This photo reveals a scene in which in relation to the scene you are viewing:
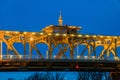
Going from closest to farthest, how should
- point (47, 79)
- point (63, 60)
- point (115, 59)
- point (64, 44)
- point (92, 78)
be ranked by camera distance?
point (63, 60), point (115, 59), point (64, 44), point (92, 78), point (47, 79)

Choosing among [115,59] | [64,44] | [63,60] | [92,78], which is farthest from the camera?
[92,78]

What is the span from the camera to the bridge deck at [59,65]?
94.2 meters

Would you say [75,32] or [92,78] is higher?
[75,32]

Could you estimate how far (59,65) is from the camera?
324ft

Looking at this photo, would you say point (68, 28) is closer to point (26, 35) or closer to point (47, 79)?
point (26, 35)

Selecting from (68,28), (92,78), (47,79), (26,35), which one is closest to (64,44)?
(68,28)

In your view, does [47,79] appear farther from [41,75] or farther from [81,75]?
[81,75]

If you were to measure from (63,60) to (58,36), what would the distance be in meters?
11.1

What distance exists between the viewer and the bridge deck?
3711 inches

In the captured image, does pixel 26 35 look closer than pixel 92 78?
Yes

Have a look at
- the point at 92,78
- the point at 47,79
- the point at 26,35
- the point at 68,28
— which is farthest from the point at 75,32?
the point at 47,79

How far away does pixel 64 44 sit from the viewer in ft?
364

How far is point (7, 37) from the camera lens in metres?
104

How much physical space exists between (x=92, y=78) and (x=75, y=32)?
1300 inches
